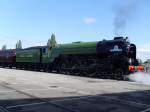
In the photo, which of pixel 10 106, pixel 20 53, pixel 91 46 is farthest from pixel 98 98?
pixel 20 53

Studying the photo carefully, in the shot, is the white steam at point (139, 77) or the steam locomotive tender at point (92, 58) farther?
the steam locomotive tender at point (92, 58)

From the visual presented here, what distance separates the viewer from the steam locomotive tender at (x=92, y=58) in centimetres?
2714

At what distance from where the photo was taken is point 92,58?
30188 millimetres

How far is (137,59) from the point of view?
28.0 meters

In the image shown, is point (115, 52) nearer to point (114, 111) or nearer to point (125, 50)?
point (125, 50)

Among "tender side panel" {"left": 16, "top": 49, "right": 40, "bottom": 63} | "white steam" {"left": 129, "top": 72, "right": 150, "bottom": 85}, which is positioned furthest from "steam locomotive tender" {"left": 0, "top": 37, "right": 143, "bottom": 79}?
"white steam" {"left": 129, "top": 72, "right": 150, "bottom": 85}

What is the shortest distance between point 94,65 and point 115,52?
2.43 meters

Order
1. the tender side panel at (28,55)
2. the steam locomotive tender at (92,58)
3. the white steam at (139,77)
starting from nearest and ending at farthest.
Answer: the white steam at (139,77) → the steam locomotive tender at (92,58) → the tender side panel at (28,55)

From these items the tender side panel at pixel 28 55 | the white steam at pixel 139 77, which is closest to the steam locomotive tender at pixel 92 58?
the tender side panel at pixel 28 55

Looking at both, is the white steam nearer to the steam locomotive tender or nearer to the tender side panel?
the steam locomotive tender

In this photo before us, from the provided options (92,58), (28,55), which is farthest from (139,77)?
(28,55)

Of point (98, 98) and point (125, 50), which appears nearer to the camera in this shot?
point (98, 98)

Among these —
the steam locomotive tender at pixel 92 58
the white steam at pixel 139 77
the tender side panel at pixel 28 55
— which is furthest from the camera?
the tender side panel at pixel 28 55

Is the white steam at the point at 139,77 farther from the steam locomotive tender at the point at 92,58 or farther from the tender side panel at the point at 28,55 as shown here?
the tender side panel at the point at 28,55
